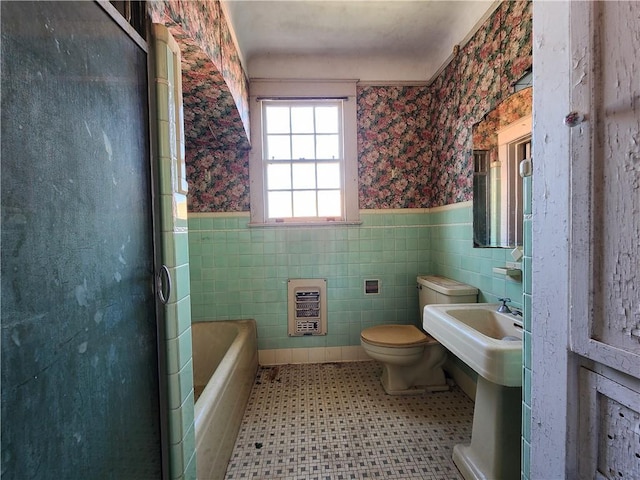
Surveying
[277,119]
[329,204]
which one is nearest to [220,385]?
[329,204]

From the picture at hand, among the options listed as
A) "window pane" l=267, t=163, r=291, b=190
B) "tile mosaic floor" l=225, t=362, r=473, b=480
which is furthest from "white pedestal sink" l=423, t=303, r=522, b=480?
"window pane" l=267, t=163, r=291, b=190

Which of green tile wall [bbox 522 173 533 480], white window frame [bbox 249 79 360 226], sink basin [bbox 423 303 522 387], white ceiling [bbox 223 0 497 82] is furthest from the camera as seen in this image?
white window frame [bbox 249 79 360 226]

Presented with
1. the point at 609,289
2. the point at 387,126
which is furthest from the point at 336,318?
the point at 609,289

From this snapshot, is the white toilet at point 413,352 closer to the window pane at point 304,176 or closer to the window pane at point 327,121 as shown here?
the window pane at point 304,176

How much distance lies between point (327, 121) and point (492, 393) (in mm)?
2260

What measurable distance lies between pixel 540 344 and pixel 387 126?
7.28 ft

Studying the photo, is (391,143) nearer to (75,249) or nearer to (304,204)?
(304,204)

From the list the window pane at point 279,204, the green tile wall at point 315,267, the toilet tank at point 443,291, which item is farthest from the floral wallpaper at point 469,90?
the window pane at point 279,204

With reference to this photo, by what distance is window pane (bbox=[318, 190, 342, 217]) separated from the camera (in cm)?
252

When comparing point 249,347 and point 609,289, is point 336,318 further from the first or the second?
point 609,289

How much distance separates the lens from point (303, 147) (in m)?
2.50

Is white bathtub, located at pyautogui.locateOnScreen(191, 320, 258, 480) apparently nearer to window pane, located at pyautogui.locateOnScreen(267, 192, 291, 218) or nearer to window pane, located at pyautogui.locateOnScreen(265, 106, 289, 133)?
window pane, located at pyautogui.locateOnScreen(267, 192, 291, 218)

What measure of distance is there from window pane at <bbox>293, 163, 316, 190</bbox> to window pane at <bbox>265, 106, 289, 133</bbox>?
1.12 feet

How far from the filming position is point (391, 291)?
249 cm
